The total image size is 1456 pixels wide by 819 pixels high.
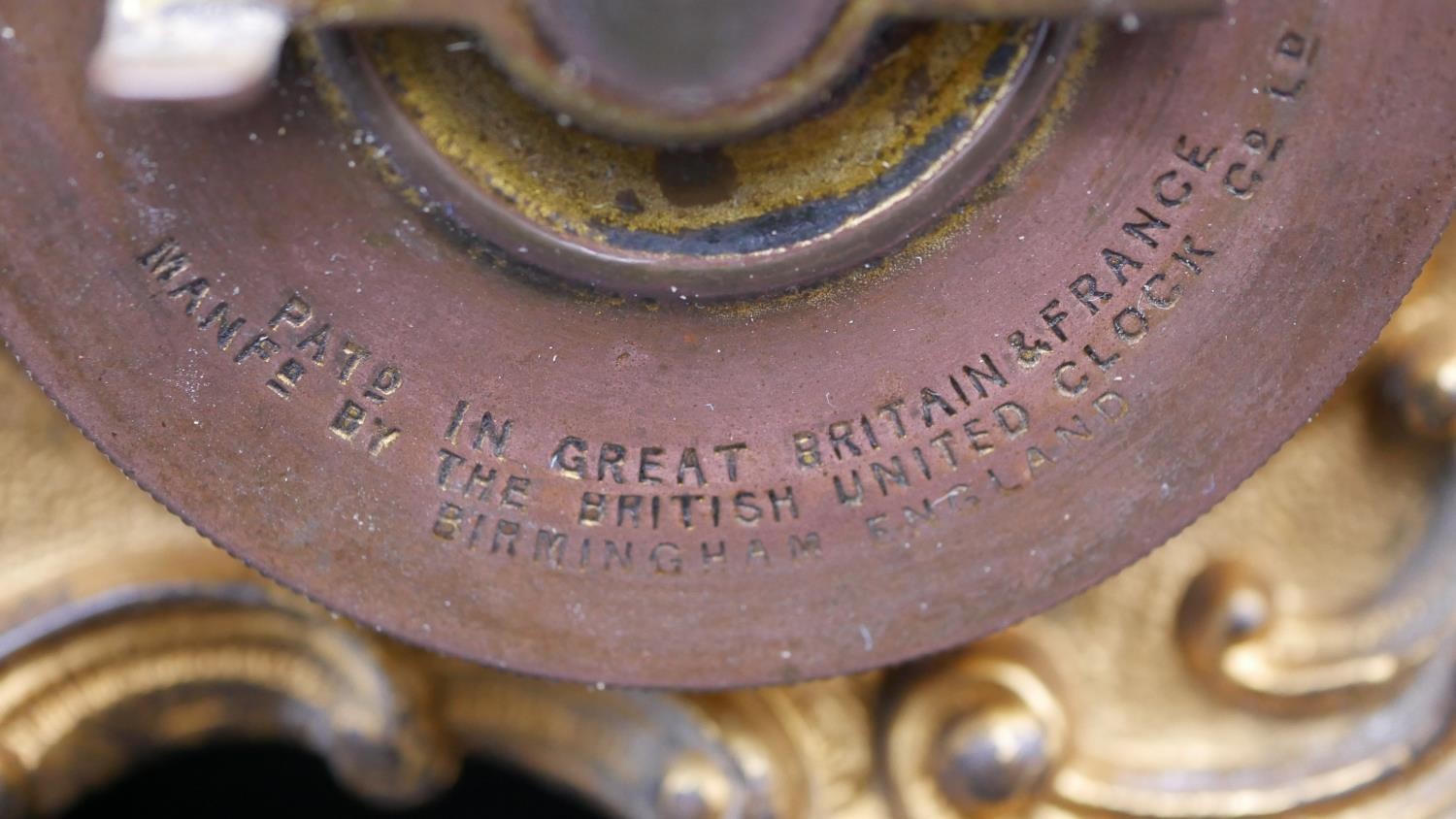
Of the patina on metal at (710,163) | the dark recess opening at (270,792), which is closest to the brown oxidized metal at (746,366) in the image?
the patina on metal at (710,163)

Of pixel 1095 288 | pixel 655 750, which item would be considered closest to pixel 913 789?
pixel 655 750

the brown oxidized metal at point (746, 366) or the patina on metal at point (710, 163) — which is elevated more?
the patina on metal at point (710, 163)

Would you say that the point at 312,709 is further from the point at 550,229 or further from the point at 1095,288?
the point at 1095,288

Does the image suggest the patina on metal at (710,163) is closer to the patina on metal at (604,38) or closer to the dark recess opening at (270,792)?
the patina on metal at (604,38)

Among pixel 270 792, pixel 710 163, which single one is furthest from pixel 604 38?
pixel 270 792

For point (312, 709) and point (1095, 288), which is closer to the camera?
point (1095, 288)

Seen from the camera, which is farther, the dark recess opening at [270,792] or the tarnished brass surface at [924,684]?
the dark recess opening at [270,792]

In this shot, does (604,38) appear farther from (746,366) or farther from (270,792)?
(270,792)

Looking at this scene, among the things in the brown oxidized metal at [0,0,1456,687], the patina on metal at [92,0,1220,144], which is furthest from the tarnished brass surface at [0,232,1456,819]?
the patina on metal at [92,0,1220,144]
